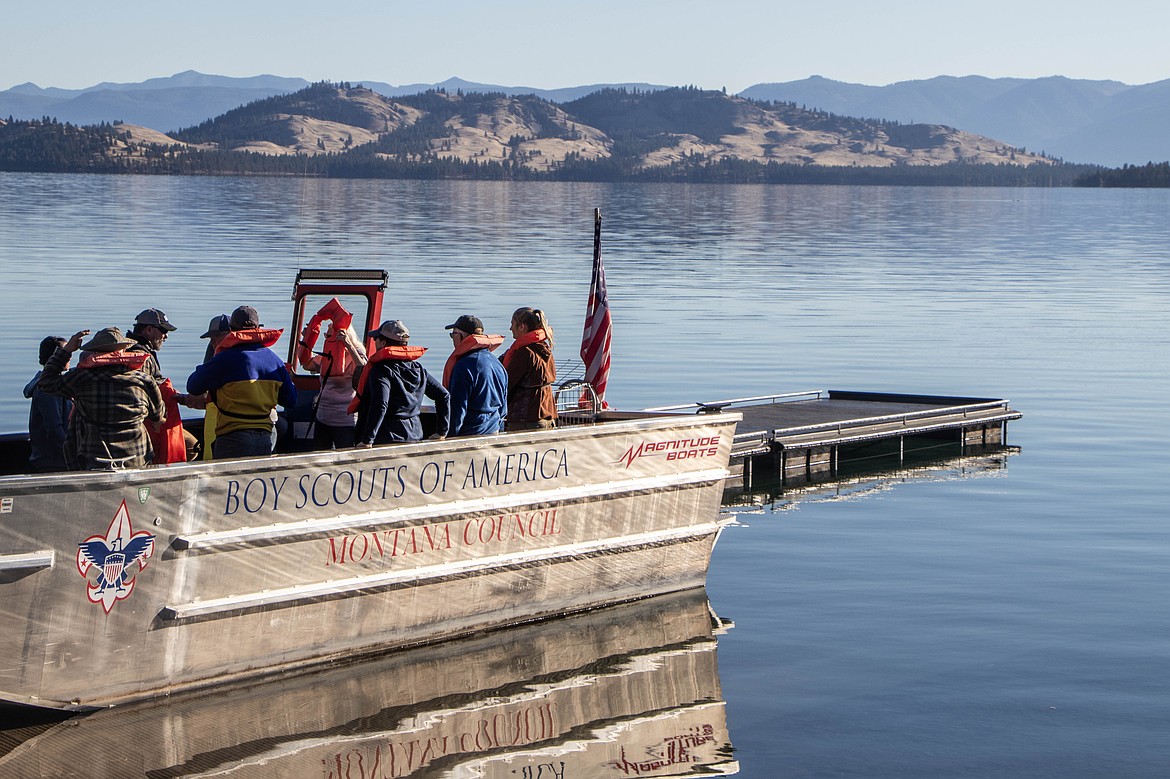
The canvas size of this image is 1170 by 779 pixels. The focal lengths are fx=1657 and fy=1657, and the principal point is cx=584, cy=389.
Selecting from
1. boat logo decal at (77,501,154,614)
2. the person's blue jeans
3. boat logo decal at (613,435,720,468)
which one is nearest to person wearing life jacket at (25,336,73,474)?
the person's blue jeans

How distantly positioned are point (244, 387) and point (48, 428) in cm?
135

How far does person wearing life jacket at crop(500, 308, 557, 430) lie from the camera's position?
11859mm

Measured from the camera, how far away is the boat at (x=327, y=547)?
880 centimetres

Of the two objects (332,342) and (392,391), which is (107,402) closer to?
(392,391)

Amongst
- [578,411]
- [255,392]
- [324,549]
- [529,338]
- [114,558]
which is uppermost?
[529,338]

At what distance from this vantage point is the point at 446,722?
9.65 metres

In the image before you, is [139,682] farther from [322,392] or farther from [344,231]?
[344,231]

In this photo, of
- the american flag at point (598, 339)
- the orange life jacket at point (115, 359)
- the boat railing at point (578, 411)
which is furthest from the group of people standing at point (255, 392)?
the american flag at point (598, 339)

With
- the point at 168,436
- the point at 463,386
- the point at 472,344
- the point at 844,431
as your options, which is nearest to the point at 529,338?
the point at 472,344

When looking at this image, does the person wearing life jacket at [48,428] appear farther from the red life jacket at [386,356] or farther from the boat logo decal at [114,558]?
the red life jacket at [386,356]

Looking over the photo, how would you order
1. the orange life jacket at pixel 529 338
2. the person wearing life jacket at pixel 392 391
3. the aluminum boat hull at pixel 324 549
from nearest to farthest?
the aluminum boat hull at pixel 324 549 < the person wearing life jacket at pixel 392 391 < the orange life jacket at pixel 529 338

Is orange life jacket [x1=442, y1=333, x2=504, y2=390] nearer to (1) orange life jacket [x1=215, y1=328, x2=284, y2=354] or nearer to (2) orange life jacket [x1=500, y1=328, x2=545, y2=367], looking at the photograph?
(2) orange life jacket [x1=500, y1=328, x2=545, y2=367]

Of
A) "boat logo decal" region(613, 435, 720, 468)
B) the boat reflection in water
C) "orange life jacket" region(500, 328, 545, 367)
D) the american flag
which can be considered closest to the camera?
the boat reflection in water

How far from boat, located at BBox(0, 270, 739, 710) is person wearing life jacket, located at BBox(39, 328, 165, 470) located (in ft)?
1.83
